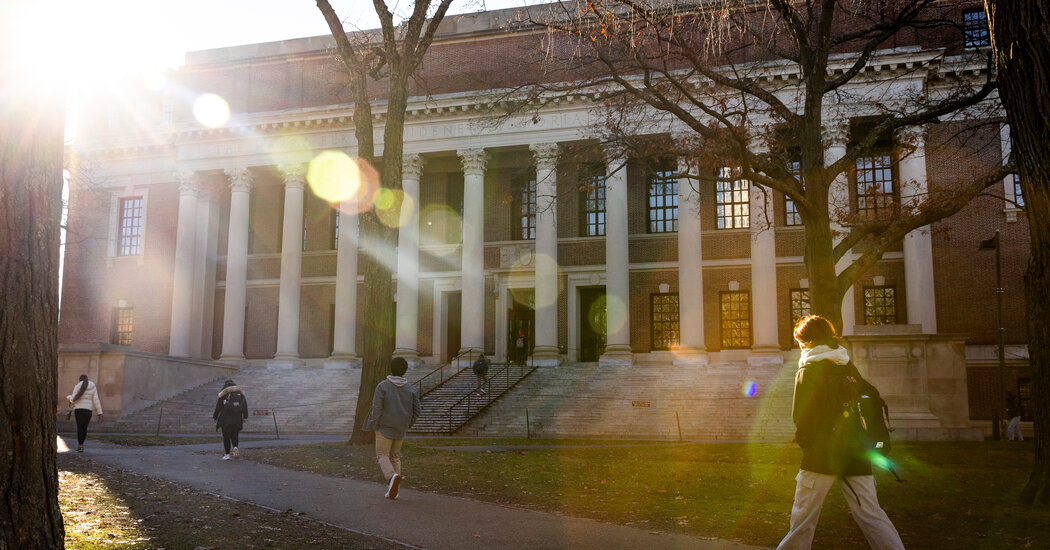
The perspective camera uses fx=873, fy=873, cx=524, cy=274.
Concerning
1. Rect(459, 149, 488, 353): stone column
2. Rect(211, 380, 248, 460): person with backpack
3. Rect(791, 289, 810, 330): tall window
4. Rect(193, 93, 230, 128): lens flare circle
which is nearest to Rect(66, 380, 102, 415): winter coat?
Rect(211, 380, 248, 460): person with backpack

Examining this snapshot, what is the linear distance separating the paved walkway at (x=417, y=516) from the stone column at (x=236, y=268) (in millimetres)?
24682

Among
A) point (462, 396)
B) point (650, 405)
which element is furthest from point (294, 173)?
point (650, 405)

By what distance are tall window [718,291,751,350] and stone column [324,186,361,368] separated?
15151 mm

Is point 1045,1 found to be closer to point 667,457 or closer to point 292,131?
point 667,457

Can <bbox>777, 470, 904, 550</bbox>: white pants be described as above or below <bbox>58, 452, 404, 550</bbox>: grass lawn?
above

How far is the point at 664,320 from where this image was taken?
36.2m

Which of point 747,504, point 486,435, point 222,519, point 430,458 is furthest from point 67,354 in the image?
point 747,504

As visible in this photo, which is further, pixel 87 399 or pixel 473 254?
pixel 473 254

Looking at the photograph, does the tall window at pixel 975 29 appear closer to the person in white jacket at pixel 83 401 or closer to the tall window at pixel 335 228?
the person in white jacket at pixel 83 401

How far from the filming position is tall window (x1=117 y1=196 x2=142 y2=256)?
42.2 m

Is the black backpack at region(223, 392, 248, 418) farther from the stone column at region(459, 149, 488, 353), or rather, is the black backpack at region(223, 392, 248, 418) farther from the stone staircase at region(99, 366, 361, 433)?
the stone column at region(459, 149, 488, 353)

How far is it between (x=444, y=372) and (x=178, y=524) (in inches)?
1040

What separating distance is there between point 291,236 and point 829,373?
3401 centimetres

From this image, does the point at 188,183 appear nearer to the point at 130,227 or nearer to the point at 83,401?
the point at 130,227
